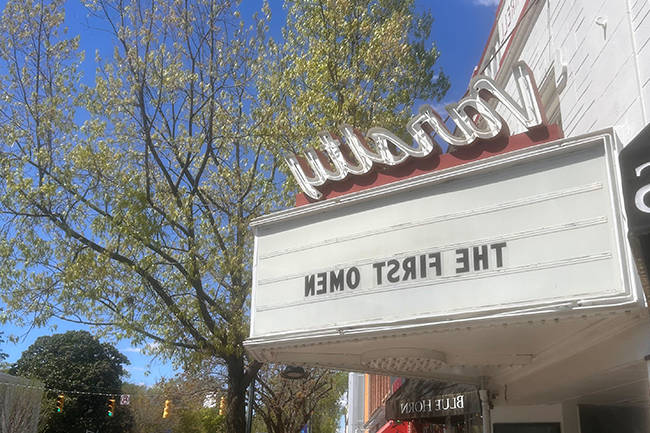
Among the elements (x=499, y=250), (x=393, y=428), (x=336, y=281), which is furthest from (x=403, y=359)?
(x=393, y=428)

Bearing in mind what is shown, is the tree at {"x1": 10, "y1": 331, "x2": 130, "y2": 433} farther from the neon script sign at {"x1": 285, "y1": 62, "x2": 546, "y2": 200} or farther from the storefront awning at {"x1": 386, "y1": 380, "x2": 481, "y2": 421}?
the neon script sign at {"x1": 285, "y1": 62, "x2": 546, "y2": 200}

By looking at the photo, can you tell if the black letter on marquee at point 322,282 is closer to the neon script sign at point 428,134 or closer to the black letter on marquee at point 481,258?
the neon script sign at point 428,134

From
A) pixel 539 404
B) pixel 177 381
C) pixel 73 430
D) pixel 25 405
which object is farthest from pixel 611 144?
pixel 73 430

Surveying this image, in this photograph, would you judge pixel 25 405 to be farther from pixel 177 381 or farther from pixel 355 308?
pixel 355 308

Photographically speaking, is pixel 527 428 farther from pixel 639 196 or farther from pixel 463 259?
pixel 639 196

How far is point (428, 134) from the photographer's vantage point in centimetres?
643

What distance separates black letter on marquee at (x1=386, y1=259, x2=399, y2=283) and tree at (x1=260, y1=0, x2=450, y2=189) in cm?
560

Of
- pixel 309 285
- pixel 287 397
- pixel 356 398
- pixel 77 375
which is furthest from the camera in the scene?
pixel 77 375

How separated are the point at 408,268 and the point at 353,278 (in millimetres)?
675

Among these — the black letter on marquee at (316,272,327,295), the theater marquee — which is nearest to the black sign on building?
the theater marquee

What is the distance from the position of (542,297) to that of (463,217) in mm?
1117

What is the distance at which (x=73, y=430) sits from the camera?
4584 centimetres

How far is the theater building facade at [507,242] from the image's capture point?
16.4 ft

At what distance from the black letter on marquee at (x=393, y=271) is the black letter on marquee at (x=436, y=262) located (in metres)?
0.40
